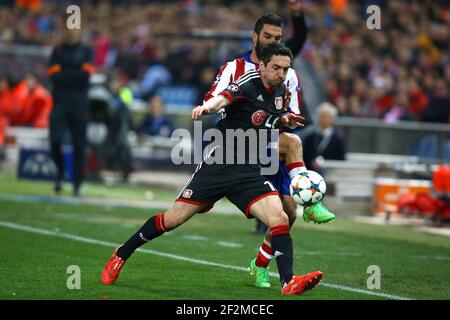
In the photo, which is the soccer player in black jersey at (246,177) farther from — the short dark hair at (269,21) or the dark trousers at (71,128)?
the dark trousers at (71,128)

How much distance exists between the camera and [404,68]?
75.6 ft

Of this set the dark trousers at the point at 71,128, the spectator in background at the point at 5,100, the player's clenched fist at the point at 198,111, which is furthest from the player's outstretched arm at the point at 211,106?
the spectator in background at the point at 5,100

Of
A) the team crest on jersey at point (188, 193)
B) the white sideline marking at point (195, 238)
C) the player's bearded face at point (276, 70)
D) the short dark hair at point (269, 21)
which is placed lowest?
the white sideline marking at point (195, 238)

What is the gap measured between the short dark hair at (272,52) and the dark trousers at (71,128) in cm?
862

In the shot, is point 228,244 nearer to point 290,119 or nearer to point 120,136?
point 290,119

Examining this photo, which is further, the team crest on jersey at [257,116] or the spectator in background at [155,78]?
the spectator in background at [155,78]

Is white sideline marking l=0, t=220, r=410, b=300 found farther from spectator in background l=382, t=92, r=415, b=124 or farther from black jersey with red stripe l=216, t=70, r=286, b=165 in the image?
spectator in background l=382, t=92, r=415, b=124

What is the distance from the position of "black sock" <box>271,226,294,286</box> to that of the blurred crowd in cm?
986

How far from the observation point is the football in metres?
9.12

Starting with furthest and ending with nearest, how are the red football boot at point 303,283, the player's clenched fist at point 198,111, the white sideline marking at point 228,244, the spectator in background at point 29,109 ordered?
the spectator in background at point 29,109 < the white sideline marking at point 228,244 < the red football boot at point 303,283 < the player's clenched fist at point 198,111

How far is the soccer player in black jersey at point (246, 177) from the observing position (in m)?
8.82

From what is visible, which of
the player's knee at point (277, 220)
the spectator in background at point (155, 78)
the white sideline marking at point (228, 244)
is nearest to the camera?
the player's knee at point (277, 220)

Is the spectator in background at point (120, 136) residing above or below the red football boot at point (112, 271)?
above
